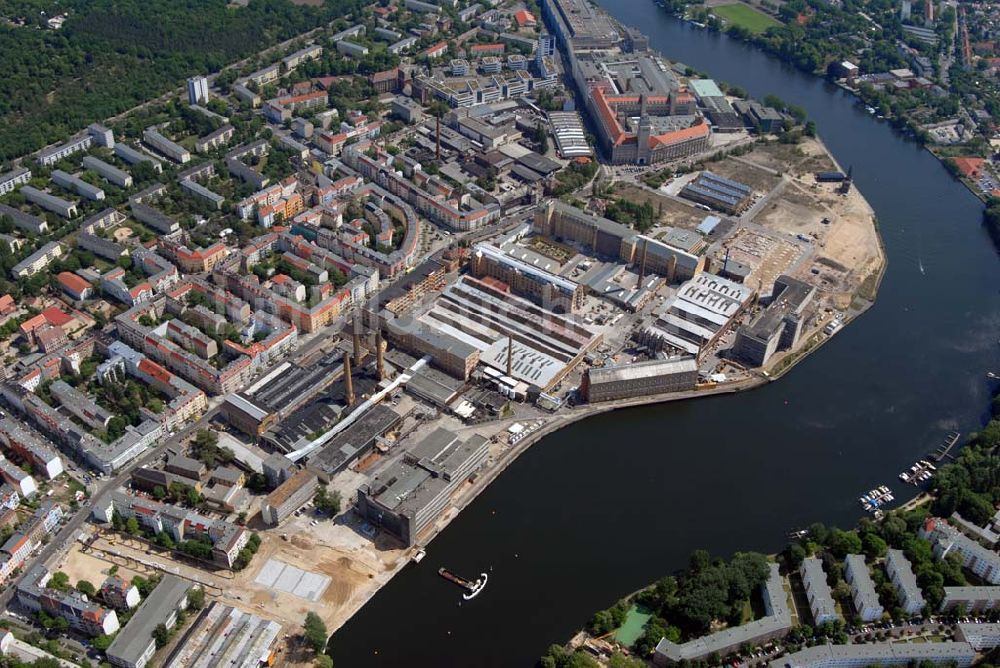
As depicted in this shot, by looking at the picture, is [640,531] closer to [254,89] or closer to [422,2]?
[254,89]

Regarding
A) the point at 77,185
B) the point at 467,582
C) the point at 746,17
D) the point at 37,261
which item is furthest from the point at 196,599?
the point at 746,17

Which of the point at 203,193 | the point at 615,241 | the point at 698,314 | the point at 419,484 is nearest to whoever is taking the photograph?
the point at 419,484

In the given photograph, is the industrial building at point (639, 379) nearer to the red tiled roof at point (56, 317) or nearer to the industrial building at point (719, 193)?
the industrial building at point (719, 193)

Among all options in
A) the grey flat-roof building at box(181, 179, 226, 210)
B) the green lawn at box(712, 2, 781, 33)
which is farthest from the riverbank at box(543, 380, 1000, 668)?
the green lawn at box(712, 2, 781, 33)

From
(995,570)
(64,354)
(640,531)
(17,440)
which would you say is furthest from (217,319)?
(995,570)

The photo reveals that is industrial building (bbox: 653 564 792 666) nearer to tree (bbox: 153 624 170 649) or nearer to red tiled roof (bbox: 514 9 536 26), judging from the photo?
tree (bbox: 153 624 170 649)

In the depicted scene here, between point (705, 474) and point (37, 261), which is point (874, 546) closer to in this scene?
point (705, 474)
